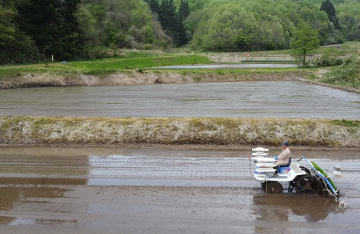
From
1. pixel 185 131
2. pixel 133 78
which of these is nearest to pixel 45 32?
pixel 133 78

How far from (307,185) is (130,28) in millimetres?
72019

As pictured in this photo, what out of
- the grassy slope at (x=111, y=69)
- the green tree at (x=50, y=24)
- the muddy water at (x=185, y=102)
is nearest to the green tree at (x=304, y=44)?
the grassy slope at (x=111, y=69)

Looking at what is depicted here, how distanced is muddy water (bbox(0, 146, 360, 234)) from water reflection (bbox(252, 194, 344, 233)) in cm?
3

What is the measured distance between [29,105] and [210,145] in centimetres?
1484

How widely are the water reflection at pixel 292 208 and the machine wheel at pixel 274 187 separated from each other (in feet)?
0.58

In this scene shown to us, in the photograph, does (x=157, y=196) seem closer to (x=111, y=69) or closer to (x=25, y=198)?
(x=25, y=198)

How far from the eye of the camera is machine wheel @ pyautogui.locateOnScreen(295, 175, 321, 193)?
10953mm

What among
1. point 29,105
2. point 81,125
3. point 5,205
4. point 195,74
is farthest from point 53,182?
point 195,74

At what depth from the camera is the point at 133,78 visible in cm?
3888

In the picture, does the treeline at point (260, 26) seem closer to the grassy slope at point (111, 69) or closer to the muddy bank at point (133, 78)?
the grassy slope at point (111, 69)

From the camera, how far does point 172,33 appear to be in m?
111

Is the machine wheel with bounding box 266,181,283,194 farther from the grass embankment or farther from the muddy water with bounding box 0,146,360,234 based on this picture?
the grass embankment

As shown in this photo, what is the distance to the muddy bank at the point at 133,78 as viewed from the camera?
1371 inches

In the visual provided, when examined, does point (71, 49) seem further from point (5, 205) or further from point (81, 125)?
point (5, 205)
